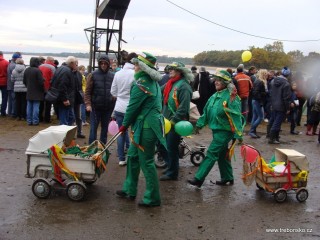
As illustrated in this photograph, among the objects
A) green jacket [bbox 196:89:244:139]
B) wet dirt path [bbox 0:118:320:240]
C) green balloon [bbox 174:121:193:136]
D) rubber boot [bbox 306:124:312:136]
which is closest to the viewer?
wet dirt path [bbox 0:118:320:240]

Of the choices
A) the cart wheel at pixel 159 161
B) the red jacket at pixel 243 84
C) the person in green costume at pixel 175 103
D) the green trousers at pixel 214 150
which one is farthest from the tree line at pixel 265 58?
the green trousers at pixel 214 150

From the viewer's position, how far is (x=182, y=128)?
254 inches

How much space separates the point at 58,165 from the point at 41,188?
0.37m

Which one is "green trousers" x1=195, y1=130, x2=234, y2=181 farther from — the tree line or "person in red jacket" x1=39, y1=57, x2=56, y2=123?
the tree line

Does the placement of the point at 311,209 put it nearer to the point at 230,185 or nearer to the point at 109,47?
the point at 230,185

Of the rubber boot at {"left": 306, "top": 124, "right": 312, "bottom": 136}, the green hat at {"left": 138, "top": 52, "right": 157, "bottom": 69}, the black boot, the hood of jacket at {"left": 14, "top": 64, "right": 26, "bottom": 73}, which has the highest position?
the green hat at {"left": 138, "top": 52, "right": 157, "bottom": 69}

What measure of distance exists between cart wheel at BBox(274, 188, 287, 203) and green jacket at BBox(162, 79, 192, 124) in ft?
5.82

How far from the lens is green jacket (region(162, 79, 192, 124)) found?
688cm

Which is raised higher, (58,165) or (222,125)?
(222,125)

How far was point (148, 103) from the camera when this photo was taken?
5859 millimetres

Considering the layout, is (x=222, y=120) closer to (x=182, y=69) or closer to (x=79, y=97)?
(x=182, y=69)

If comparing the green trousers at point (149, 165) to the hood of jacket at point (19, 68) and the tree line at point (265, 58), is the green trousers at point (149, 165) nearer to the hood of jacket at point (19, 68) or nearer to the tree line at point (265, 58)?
the hood of jacket at point (19, 68)

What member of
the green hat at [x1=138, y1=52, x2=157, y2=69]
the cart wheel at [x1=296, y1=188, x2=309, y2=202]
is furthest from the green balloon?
the cart wheel at [x1=296, y1=188, x2=309, y2=202]

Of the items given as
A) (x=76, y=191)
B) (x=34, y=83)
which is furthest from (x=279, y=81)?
(x=76, y=191)
